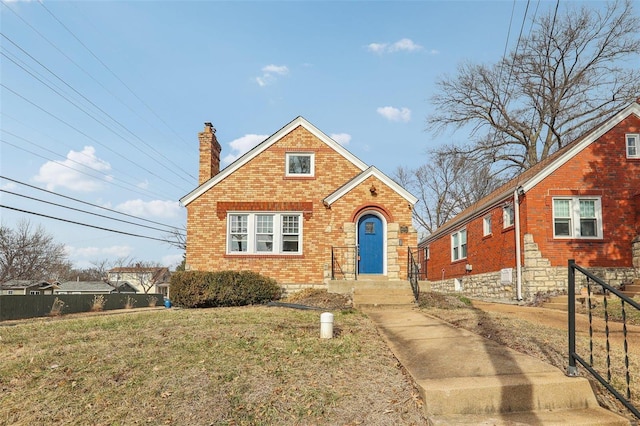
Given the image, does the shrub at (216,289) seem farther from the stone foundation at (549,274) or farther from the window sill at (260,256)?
the stone foundation at (549,274)

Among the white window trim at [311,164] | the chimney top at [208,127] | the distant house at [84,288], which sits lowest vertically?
the distant house at [84,288]

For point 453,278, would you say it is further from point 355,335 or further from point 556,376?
point 556,376

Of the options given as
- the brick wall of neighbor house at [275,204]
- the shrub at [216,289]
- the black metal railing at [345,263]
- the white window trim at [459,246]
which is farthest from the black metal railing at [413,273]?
the white window trim at [459,246]

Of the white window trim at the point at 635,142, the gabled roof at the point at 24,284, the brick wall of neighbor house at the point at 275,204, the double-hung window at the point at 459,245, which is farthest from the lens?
the gabled roof at the point at 24,284

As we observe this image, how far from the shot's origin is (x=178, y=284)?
611 inches

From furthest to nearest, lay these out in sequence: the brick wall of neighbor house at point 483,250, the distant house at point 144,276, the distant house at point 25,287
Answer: the distant house at point 144,276
the distant house at point 25,287
the brick wall of neighbor house at point 483,250

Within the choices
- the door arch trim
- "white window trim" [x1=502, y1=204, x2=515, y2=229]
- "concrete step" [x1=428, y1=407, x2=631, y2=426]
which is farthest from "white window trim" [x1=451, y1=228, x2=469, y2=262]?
"concrete step" [x1=428, y1=407, x2=631, y2=426]

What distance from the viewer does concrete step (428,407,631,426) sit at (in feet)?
13.9

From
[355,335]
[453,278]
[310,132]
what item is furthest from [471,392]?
[453,278]

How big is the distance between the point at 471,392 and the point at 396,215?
1244 cm

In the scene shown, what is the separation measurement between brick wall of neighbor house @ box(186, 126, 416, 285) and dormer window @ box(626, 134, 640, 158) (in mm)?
10000

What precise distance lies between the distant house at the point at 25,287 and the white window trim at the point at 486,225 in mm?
40660

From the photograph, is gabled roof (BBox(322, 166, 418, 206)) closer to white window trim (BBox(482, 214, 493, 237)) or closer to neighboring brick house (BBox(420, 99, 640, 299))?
neighboring brick house (BBox(420, 99, 640, 299))

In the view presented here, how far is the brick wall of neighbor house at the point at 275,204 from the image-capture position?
58.4ft
